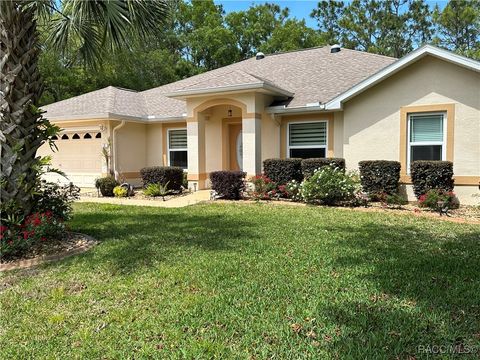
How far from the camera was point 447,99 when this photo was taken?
36.3 ft

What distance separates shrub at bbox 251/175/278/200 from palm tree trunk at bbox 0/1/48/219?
277 inches

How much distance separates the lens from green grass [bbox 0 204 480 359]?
11.3 ft

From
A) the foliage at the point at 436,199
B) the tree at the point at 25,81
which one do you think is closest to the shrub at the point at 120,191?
the tree at the point at 25,81

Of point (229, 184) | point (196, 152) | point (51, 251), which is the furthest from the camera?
Result: point (196, 152)

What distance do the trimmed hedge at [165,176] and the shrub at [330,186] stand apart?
5461 millimetres

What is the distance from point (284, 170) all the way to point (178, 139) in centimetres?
630

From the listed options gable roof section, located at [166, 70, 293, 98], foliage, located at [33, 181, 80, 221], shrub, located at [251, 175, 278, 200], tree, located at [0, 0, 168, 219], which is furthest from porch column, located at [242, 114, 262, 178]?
foliage, located at [33, 181, 80, 221]

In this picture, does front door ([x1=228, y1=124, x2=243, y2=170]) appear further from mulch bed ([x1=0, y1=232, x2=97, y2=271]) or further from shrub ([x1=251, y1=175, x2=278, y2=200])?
mulch bed ([x1=0, y1=232, x2=97, y2=271])

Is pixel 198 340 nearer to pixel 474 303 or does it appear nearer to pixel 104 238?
pixel 474 303

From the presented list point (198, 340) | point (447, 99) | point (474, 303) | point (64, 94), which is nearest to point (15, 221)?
point (198, 340)

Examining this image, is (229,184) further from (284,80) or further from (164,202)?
(284,80)

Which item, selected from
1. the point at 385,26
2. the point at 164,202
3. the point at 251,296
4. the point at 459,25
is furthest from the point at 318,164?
the point at 385,26

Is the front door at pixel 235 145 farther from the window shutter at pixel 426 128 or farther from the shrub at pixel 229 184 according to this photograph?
the window shutter at pixel 426 128

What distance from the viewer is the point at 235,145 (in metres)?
16.2
